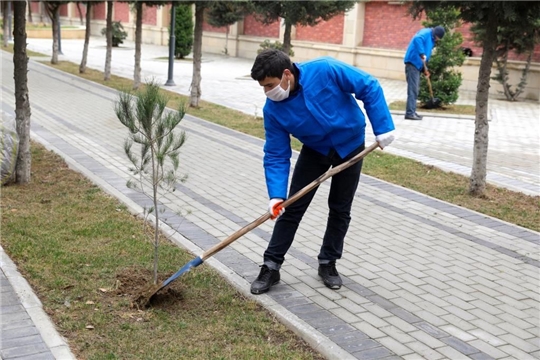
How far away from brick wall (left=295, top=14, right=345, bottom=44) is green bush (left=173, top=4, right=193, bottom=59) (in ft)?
16.1

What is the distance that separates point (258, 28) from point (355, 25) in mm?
7078

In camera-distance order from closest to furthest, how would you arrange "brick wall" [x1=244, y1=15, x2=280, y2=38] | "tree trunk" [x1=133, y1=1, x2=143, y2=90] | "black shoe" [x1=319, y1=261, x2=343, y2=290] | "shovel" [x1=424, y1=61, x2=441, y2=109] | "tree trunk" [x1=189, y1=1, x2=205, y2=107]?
"black shoe" [x1=319, y1=261, x2=343, y2=290]
"tree trunk" [x1=189, y1=1, x2=205, y2=107]
"shovel" [x1=424, y1=61, x2=441, y2=109]
"tree trunk" [x1=133, y1=1, x2=143, y2=90]
"brick wall" [x1=244, y1=15, x2=280, y2=38]

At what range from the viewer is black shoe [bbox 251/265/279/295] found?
462cm

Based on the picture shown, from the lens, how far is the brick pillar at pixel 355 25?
75.6 ft

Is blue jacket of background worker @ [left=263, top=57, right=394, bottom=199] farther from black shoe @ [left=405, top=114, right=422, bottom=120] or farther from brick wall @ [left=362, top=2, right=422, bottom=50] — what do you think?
brick wall @ [left=362, top=2, right=422, bottom=50]

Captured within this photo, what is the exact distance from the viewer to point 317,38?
25.2 m

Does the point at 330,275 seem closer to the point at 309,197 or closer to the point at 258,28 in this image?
the point at 309,197

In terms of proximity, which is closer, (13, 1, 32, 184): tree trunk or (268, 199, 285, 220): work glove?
(268, 199, 285, 220): work glove

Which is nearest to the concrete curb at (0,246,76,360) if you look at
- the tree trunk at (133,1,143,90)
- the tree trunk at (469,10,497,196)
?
the tree trunk at (469,10,497,196)

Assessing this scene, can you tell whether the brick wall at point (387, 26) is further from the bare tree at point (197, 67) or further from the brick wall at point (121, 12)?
the brick wall at point (121, 12)

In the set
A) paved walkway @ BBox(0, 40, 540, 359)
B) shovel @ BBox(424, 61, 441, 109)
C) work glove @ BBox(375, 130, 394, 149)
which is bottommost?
paved walkway @ BBox(0, 40, 540, 359)

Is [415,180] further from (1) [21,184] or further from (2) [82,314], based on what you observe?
(2) [82,314]

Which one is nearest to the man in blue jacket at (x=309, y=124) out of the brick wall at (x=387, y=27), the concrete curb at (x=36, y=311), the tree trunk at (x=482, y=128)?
the concrete curb at (x=36, y=311)

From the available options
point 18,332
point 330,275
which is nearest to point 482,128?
point 330,275
